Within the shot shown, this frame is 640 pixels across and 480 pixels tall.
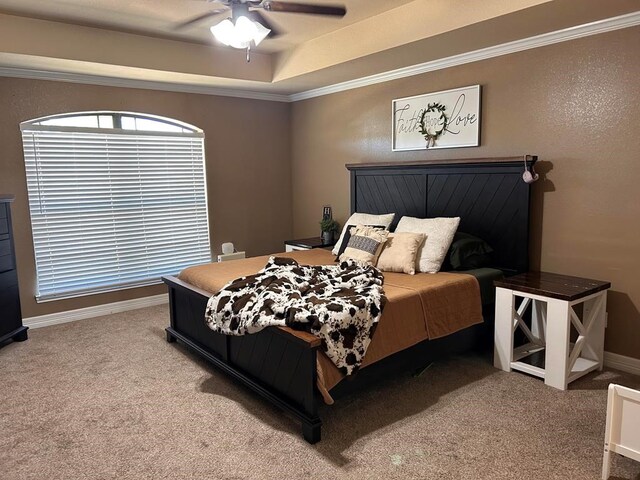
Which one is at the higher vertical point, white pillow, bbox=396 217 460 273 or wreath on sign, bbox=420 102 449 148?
wreath on sign, bbox=420 102 449 148

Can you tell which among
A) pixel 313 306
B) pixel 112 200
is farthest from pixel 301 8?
pixel 112 200

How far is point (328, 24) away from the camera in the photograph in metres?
3.81

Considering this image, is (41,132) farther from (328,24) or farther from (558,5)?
(558,5)

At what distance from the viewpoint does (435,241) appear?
3611 millimetres

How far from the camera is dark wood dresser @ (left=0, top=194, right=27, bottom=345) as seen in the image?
376cm

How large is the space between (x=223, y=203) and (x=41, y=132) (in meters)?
1.92

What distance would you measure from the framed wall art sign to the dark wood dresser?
343 centimetres

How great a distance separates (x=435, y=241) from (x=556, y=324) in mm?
1040

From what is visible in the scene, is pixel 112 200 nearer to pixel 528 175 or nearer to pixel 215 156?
pixel 215 156

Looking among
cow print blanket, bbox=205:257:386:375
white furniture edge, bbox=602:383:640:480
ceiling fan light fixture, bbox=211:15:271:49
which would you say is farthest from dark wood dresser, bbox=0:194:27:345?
white furniture edge, bbox=602:383:640:480

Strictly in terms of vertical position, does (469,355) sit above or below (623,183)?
below

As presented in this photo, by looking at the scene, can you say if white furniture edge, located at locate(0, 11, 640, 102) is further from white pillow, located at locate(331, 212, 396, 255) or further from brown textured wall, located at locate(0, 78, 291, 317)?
white pillow, located at locate(331, 212, 396, 255)

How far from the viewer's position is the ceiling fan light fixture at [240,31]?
252 cm

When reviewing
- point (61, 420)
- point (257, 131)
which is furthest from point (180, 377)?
point (257, 131)
